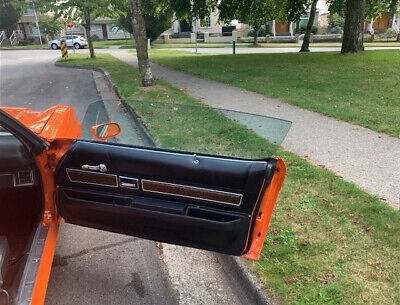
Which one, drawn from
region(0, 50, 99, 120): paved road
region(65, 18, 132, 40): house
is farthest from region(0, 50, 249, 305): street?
region(65, 18, 132, 40): house

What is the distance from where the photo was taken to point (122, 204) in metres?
2.34

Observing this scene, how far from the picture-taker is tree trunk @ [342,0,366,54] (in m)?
15.1

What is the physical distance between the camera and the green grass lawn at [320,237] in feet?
8.18

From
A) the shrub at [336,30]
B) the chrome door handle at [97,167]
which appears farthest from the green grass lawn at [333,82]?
the shrub at [336,30]

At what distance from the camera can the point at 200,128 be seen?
3.66 metres

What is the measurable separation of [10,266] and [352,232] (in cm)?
280

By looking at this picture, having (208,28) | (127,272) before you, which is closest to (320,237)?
(127,272)

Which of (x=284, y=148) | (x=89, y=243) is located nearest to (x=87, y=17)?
(x=284, y=148)

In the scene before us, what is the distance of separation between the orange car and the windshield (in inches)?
8.4

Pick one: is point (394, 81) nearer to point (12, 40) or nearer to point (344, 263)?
point (344, 263)

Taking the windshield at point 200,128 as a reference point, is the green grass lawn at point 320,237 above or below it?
below

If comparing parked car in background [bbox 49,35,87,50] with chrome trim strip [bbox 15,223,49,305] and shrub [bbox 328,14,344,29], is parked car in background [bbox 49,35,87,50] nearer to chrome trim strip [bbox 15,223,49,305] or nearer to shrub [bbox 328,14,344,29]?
shrub [bbox 328,14,344,29]

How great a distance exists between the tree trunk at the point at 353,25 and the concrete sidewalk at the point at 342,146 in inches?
370

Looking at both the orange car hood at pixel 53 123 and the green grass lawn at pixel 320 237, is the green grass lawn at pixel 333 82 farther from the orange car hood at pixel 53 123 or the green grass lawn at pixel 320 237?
the orange car hood at pixel 53 123
